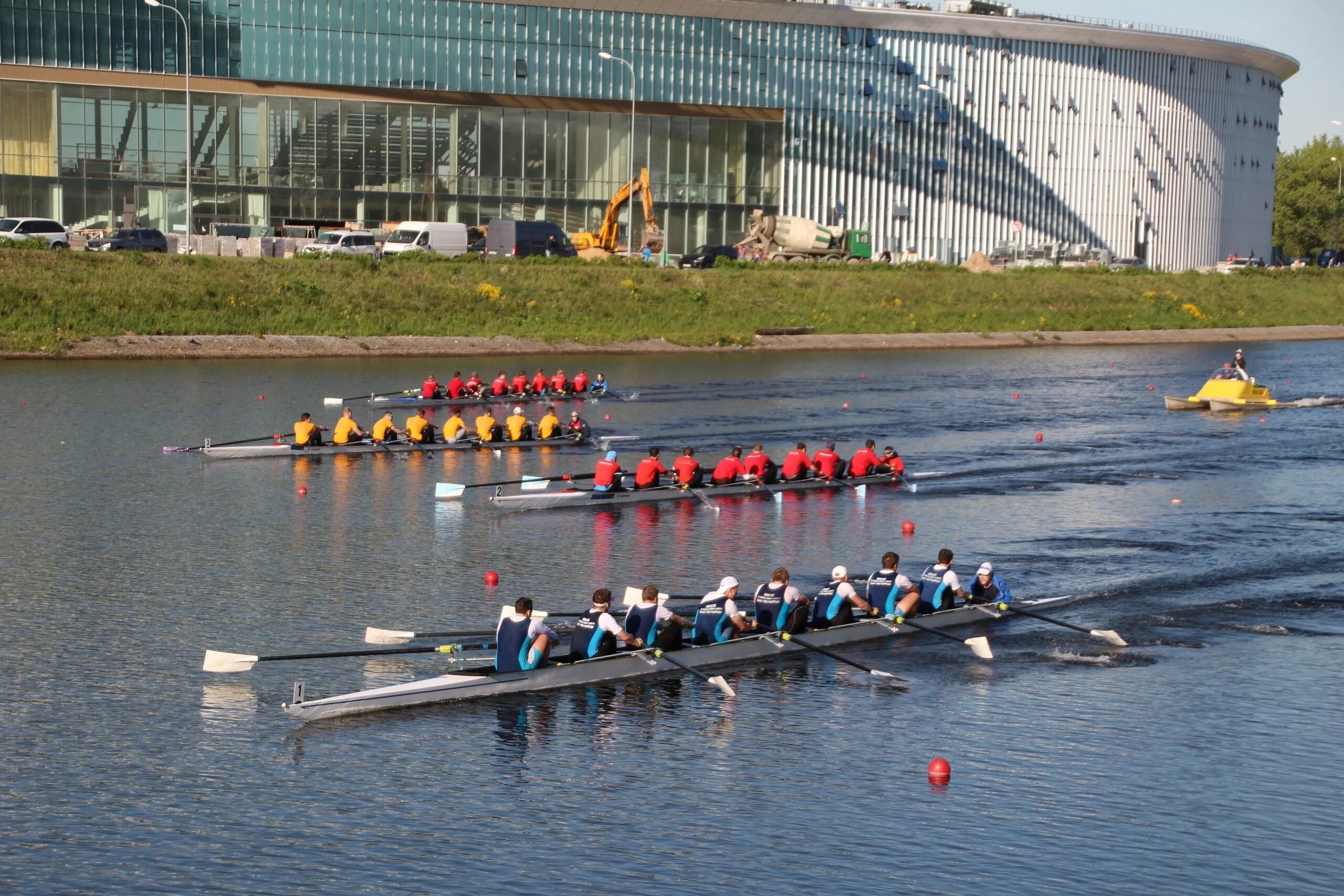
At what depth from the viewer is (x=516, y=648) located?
2030cm

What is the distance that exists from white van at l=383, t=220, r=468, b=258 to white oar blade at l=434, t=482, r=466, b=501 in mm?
44988

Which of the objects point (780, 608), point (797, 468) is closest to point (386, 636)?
point (780, 608)

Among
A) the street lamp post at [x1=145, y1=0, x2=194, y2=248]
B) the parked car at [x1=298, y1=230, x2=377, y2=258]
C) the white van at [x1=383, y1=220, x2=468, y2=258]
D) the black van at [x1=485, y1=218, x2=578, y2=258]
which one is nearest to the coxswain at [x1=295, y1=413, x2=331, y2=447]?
the street lamp post at [x1=145, y1=0, x2=194, y2=248]

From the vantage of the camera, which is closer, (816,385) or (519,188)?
(816,385)

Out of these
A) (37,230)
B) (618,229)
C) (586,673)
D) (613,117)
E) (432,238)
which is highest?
(613,117)

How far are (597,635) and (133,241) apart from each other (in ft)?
187

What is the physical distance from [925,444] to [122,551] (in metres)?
24.0

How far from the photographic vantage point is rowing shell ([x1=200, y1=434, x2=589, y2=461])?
38.7 metres

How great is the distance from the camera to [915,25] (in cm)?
9869

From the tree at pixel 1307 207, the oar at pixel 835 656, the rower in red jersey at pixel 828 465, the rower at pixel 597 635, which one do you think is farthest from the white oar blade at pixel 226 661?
the tree at pixel 1307 207

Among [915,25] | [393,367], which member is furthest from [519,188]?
[393,367]

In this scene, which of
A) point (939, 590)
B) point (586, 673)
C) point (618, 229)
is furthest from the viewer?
point (618, 229)

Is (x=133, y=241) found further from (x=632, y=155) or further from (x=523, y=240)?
(x=632, y=155)

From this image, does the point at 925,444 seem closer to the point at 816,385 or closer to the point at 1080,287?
the point at 816,385
